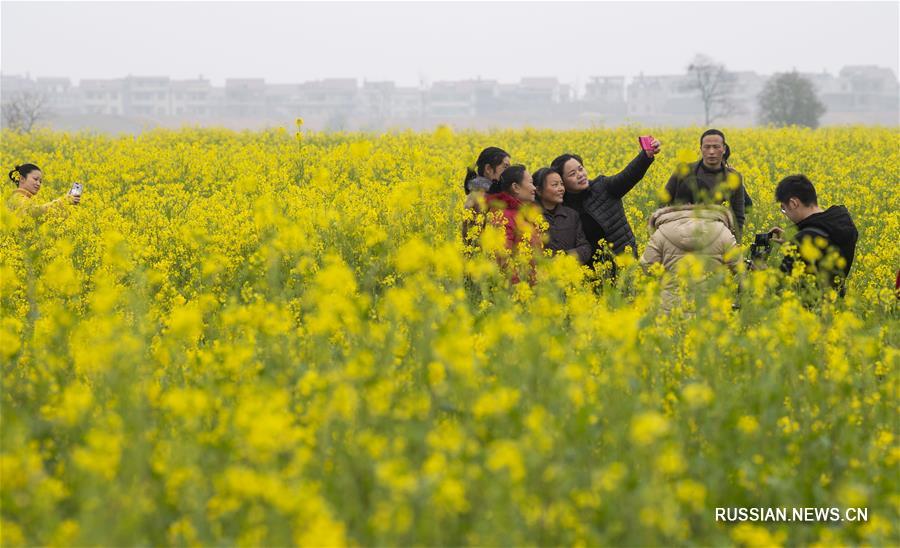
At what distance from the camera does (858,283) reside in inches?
299

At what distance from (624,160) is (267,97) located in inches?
6611

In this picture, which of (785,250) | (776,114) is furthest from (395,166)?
(776,114)

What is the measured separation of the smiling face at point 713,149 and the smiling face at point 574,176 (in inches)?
50.8

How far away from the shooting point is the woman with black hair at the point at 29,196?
8.64m

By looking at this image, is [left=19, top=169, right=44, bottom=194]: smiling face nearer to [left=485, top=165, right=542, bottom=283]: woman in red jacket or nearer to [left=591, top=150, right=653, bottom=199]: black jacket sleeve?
[left=485, top=165, right=542, bottom=283]: woman in red jacket

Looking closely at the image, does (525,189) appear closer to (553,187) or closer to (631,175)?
(553,187)

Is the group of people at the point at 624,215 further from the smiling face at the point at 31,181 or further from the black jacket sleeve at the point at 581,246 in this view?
the smiling face at the point at 31,181

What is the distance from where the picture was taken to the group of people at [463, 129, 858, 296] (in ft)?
19.7

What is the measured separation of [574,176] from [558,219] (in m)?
0.42

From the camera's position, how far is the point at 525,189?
7023 millimetres

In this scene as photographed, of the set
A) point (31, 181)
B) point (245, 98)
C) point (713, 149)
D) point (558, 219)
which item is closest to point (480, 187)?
point (558, 219)

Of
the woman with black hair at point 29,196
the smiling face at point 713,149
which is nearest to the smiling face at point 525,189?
the smiling face at point 713,149

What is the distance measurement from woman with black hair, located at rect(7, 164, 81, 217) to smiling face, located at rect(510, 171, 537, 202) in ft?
16.7

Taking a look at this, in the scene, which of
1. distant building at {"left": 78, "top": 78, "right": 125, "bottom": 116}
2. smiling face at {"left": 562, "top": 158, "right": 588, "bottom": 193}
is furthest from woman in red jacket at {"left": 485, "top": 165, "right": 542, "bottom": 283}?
distant building at {"left": 78, "top": 78, "right": 125, "bottom": 116}
